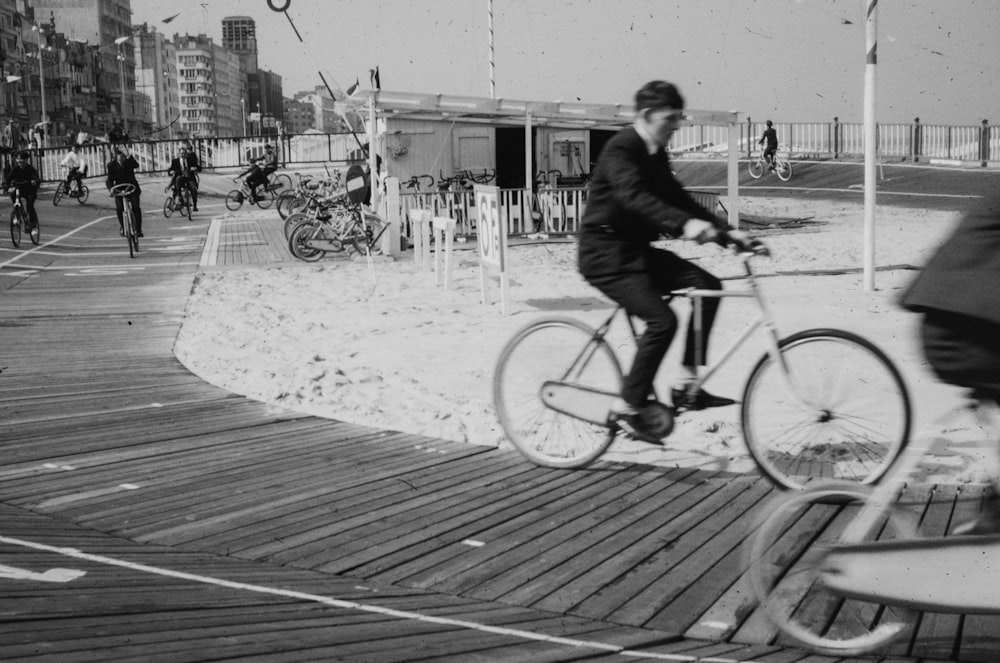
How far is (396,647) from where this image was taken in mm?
3445

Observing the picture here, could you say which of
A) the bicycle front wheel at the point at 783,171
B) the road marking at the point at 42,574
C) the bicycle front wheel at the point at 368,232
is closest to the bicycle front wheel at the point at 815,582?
the road marking at the point at 42,574

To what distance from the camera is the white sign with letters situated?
35.9ft

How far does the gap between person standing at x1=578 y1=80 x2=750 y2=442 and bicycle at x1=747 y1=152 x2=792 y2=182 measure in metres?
37.9

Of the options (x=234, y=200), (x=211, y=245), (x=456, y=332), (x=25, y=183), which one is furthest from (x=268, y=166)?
(x=456, y=332)

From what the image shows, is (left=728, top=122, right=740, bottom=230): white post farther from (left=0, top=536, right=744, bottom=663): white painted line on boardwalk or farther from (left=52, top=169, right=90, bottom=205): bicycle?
(left=0, top=536, right=744, bottom=663): white painted line on boardwalk

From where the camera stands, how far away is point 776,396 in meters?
4.70

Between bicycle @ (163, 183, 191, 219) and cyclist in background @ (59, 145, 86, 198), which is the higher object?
cyclist in background @ (59, 145, 86, 198)

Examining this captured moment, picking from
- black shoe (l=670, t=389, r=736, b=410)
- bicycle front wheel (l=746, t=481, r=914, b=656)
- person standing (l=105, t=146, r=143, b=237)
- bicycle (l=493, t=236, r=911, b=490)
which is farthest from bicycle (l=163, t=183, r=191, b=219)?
bicycle front wheel (l=746, t=481, r=914, b=656)

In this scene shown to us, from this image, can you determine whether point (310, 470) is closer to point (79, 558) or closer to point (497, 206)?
point (79, 558)

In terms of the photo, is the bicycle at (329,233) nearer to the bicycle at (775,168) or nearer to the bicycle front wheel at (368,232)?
the bicycle front wheel at (368,232)

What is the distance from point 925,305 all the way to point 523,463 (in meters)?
3.26

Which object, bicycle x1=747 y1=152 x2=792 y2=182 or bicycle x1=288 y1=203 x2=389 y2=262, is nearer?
bicycle x1=288 y1=203 x2=389 y2=262

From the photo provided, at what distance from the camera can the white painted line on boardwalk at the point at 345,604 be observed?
346cm

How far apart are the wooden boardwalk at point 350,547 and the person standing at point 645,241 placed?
0.55 metres
